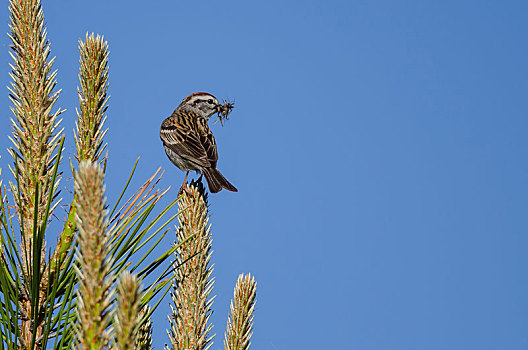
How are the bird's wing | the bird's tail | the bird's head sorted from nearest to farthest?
the bird's tail, the bird's wing, the bird's head

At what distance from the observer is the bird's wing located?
9.75 m

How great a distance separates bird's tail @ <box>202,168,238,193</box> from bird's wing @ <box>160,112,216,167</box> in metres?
0.21

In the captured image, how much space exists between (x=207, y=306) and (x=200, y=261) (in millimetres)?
245

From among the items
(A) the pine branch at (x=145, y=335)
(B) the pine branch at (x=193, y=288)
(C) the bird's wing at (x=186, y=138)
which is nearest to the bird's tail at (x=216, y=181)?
(C) the bird's wing at (x=186, y=138)

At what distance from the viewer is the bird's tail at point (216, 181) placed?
8484 millimetres

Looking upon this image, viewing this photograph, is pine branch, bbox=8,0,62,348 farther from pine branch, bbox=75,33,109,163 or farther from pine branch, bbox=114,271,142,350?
pine branch, bbox=114,271,142,350

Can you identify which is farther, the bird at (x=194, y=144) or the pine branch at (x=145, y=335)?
the bird at (x=194, y=144)

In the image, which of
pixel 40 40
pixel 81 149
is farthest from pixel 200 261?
pixel 40 40

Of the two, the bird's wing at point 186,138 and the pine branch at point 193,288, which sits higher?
the bird's wing at point 186,138

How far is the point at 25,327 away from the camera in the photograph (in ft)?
7.73

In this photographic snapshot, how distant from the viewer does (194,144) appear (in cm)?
1005

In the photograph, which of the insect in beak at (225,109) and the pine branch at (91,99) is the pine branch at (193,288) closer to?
the pine branch at (91,99)

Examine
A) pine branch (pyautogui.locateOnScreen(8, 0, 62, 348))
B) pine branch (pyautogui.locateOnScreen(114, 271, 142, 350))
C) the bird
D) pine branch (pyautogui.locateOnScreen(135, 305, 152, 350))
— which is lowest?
pine branch (pyautogui.locateOnScreen(114, 271, 142, 350))

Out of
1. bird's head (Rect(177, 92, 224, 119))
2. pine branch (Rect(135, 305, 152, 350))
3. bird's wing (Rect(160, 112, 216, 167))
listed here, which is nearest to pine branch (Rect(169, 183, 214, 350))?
pine branch (Rect(135, 305, 152, 350))
